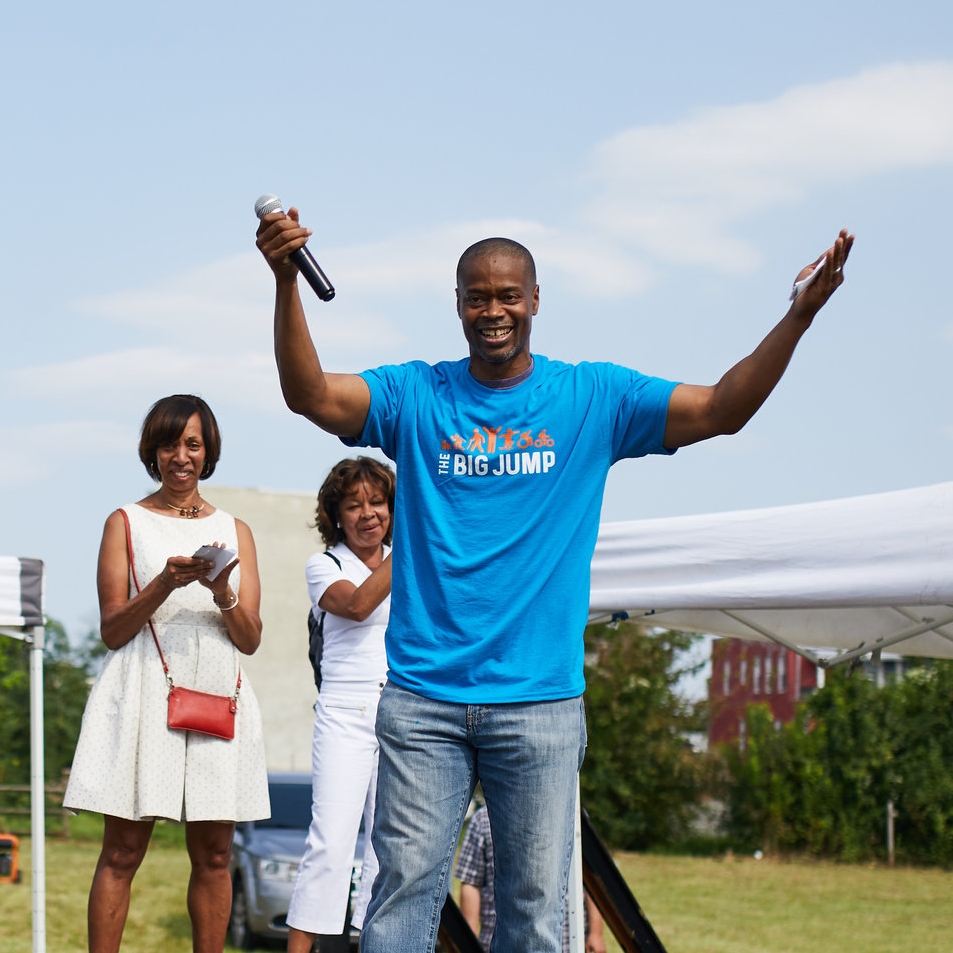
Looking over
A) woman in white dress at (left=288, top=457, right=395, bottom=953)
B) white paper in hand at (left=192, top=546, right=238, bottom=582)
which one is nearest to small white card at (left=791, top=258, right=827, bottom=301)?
white paper in hand at (left=192, top=546, right=238, bottom=582)

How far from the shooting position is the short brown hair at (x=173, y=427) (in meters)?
3.82

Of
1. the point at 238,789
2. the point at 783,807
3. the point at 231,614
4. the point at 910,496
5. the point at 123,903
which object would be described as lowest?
the point at 783,807

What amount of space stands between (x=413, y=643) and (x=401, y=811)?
1.04 ft

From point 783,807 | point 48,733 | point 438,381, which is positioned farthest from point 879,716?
point 438,381

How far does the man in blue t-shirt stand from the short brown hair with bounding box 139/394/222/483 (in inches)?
53.2

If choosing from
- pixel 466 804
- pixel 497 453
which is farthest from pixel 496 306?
pixel 466 804

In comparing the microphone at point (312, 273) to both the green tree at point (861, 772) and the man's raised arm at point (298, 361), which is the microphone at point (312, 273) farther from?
the green tree at point (861, 772)

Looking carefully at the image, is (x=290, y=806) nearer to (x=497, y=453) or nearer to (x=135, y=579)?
(x=135, y=579)

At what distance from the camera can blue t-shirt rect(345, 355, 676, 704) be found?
2441 millimetres

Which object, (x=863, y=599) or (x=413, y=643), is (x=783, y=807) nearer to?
(x=863, y=599)

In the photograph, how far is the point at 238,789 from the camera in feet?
12.4

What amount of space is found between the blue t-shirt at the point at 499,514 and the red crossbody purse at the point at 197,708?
1349 mm

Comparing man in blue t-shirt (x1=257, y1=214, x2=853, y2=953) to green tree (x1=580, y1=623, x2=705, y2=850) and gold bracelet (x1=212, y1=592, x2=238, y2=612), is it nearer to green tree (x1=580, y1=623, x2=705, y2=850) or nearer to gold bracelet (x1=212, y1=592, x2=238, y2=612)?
gold bracelet (x1=212, y1=592, x2=238, y2=612)

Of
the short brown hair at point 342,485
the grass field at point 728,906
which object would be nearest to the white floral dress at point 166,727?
the short brown hair at point 342,485
